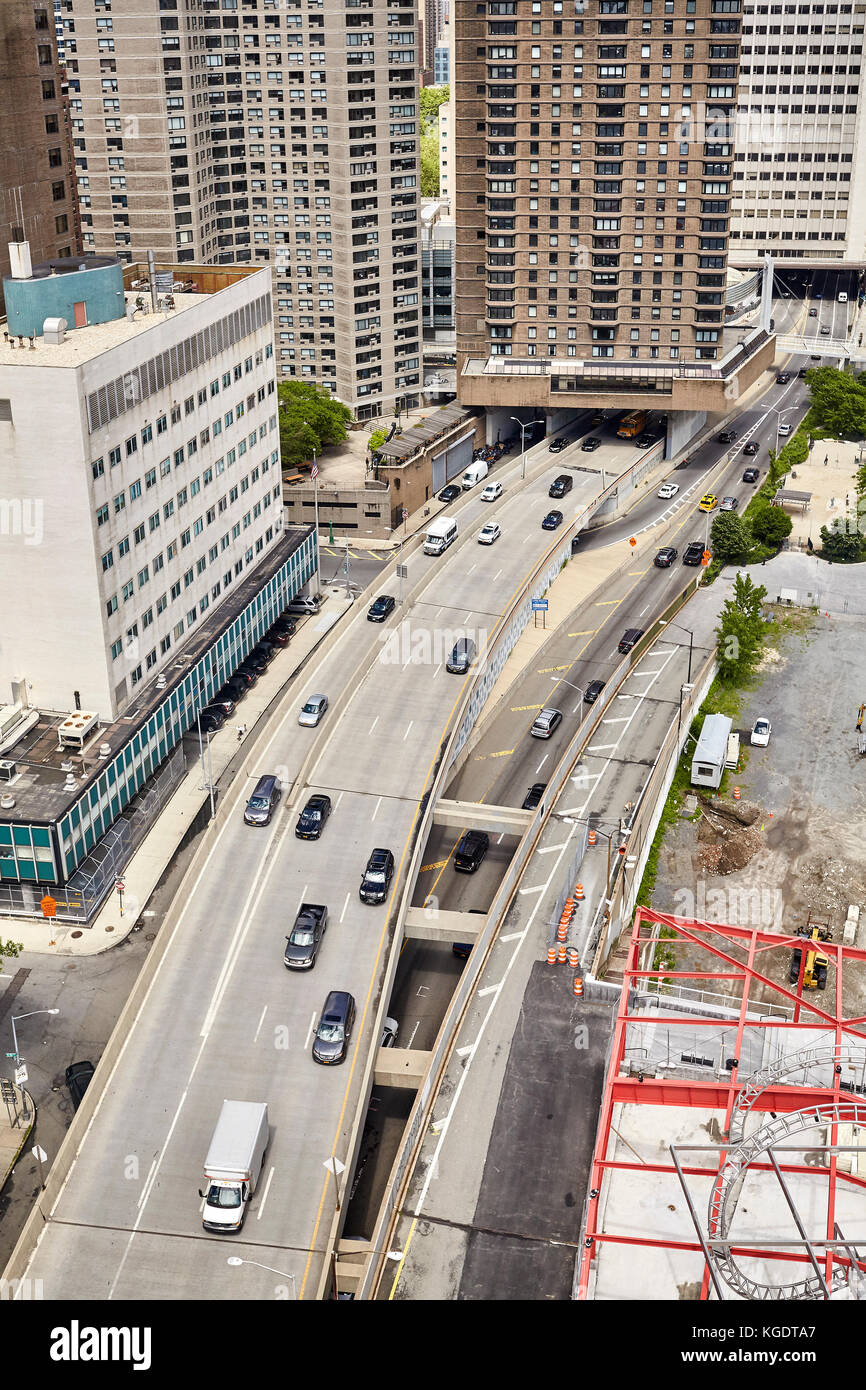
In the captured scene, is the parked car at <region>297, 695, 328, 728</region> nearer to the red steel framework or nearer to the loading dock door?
the red steel framework

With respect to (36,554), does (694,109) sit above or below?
above

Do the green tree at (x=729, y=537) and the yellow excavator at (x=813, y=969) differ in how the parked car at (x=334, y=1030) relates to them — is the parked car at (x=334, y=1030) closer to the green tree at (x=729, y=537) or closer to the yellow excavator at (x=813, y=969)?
the yellow excavator at (x=813, y=969)

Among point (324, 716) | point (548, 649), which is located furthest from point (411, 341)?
point (324, 716)

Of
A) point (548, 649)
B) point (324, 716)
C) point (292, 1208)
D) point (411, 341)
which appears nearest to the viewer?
point (292, 1208)

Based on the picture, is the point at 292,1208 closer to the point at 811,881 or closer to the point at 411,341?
the point at 811,881

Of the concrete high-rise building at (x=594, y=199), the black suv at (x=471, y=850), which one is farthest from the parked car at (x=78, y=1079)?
the concrete high-rise building at (x=594, y=199)

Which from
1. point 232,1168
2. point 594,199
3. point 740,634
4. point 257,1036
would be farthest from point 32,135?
point 232,1168
